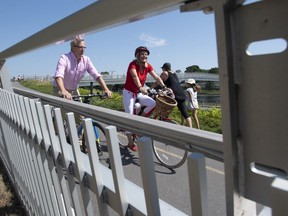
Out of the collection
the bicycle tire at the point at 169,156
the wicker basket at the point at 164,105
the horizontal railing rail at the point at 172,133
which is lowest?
the bicycle tire at the point at 169,156

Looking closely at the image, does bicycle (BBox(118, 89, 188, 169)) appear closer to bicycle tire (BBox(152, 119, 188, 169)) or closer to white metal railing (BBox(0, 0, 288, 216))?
bicycle tire (BBox(152, 119, 188, 169))

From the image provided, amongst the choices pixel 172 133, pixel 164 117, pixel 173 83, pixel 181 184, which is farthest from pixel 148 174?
pixel 173 83

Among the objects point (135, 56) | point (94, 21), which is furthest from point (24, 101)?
point (135, 56)

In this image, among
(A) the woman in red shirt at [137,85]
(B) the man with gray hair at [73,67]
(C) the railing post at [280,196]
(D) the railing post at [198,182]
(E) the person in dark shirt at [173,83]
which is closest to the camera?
(C) the railing post at [280,196]

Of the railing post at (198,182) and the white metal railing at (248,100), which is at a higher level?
the white metal railing at (248,100)

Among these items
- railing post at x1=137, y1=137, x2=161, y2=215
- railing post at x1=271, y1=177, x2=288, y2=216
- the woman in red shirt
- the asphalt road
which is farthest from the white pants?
railing post at x1=271, y1=177, x2=288, y2=216

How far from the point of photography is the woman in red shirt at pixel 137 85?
5.93 meters

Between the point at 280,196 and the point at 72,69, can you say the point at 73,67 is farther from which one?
the point at 280,196

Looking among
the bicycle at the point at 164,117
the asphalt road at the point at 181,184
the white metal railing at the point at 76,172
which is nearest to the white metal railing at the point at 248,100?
the white metal railing at the point at 76,172

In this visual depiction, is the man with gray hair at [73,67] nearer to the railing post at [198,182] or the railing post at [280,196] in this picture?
the railing post at [198,182]

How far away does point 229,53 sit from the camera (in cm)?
56

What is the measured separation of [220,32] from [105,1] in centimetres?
43

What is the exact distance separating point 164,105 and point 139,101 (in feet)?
2.42

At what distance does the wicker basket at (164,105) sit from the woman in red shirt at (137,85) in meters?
0.22
